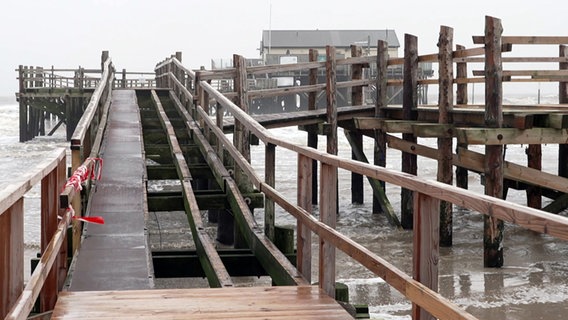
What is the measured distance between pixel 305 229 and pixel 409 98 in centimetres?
937

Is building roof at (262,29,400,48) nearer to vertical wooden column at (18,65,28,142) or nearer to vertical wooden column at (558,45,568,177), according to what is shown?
vertical wooden column at (18,65,28,142)

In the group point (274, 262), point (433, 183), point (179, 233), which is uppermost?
point (433, 183)

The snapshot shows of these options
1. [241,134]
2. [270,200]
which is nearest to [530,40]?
[241,134]

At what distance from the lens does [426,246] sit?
362cm

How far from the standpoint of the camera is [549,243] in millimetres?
12836

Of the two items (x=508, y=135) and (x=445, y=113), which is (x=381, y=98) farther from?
(x=508, y=135)

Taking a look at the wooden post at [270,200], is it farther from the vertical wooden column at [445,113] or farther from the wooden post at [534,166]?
the wooden post at [534,166]

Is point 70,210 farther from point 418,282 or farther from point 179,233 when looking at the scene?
point 179,233

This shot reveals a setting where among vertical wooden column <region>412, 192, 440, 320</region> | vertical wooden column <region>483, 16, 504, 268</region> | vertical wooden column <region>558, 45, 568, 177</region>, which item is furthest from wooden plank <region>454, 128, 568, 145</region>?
vertical wooden column <region>412, 192, 440, 320</region>

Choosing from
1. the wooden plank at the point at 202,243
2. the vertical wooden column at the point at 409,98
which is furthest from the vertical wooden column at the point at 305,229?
the vertical wooden column at the point at 409,98

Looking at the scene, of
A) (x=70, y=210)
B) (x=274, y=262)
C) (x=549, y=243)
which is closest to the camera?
(x=70, y=210)

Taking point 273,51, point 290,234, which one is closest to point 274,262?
point 290,234

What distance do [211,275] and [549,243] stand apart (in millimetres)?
7729

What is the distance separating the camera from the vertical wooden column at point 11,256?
361 cm
